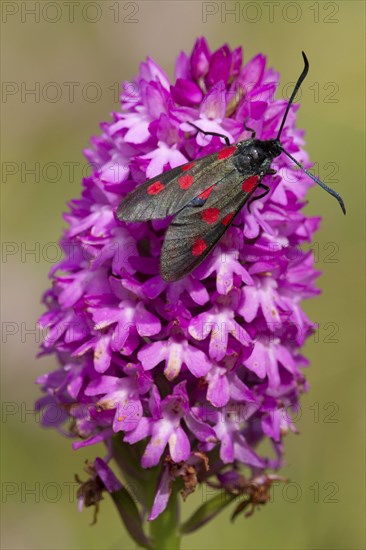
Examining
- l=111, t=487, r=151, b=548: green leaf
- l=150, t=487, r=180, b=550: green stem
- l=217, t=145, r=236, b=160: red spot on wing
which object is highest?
l=217, t=145, r=236, b=160: red spot on wing

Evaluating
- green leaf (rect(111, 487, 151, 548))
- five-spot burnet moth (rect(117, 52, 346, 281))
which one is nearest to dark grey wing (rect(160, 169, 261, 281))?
five-spot burnet moth (rect(117, 52, 346, 281))

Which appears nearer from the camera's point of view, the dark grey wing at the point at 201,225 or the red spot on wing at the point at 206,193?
the dark grey wing at the point at 201,225

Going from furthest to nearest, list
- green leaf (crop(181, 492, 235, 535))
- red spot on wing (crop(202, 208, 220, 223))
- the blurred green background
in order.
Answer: the blurred green background < green leaf (crop(181, 492, 235, 535)) < red spot on wing (crop(202, 208, 220, 223))

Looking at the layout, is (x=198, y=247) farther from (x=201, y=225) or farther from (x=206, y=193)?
(x=206, y=193)

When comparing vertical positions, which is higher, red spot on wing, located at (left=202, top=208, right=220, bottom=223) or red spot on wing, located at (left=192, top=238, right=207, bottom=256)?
red spot on wing, located at (left=202, top=208, right=220, bottom=223)

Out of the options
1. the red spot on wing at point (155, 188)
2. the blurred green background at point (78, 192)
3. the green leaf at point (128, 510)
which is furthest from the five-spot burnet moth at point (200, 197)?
the blurred green background at point (78, 192)

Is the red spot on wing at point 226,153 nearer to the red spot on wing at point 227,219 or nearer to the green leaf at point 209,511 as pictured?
the red spot on wing at point 227,219

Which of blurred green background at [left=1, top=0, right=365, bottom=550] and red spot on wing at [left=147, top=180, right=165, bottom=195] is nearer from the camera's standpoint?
red spot on wing at [left=147, top=180, right=165, bottom=195]

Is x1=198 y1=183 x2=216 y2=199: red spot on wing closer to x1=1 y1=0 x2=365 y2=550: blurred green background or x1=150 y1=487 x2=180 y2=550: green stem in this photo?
x1=150 y1=487 x2=180 y2=550: green stem
